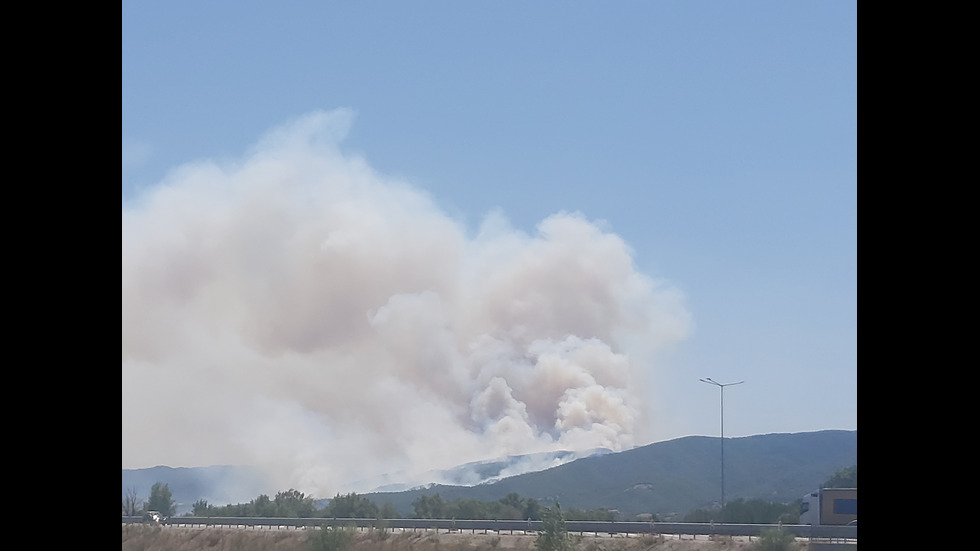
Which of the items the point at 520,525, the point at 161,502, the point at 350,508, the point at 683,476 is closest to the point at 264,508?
the point at 350,508

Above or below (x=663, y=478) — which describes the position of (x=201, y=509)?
below

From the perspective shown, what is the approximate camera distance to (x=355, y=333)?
26.9 metres

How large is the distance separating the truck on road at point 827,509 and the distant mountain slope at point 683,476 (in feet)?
14.7

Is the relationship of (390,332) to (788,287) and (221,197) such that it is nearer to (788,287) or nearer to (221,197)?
(221,197)

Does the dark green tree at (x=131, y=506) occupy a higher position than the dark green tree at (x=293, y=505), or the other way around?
the dark green tree at (x=131, y=506)

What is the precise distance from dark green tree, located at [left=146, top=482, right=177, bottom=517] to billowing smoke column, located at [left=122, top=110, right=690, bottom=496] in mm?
5762

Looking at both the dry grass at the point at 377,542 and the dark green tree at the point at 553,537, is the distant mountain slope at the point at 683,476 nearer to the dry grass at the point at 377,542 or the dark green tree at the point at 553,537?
the dark green tree at the point at 553,537

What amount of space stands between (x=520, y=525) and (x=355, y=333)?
40.0 feet

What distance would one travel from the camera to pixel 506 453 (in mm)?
25203

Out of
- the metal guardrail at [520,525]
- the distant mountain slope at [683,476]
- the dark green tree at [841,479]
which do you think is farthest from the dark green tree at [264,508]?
the dark green tree at [841,479]

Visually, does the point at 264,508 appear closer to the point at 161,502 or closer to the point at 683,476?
the point at 161,502

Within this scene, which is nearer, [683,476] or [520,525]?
[520,525]

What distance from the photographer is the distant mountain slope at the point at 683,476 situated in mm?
19609
